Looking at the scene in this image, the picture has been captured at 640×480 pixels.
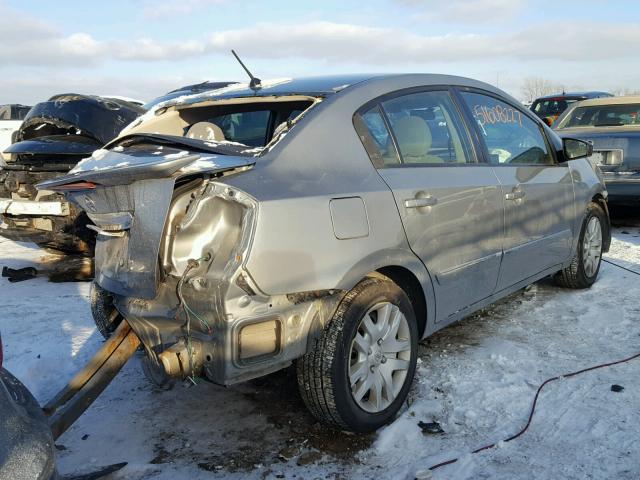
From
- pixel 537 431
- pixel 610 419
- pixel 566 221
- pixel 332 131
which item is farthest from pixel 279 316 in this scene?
pixel 566 221

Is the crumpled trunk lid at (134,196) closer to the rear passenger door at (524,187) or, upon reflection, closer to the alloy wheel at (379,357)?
the alloy wheel at (379,357)

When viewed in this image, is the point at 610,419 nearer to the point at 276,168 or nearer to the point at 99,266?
the point at 276,168

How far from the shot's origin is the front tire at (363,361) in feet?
9.11

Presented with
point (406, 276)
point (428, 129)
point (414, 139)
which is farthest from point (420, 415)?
point (428, 129)

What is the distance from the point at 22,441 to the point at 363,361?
160 centimetres

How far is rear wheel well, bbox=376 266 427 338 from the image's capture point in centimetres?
314

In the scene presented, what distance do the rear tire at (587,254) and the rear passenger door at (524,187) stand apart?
12.3 inches

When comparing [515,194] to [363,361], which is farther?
[515,194]

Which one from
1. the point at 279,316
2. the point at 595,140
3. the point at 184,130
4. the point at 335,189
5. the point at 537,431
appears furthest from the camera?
the point at 595,140

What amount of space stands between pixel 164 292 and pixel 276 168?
736 mm

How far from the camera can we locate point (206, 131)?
139 inches

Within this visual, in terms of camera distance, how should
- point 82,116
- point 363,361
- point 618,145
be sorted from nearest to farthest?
point 363,361
point 82,116
point 618,145

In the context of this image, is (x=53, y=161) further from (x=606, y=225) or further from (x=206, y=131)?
(x=606, y=225)

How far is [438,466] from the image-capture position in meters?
2.72
